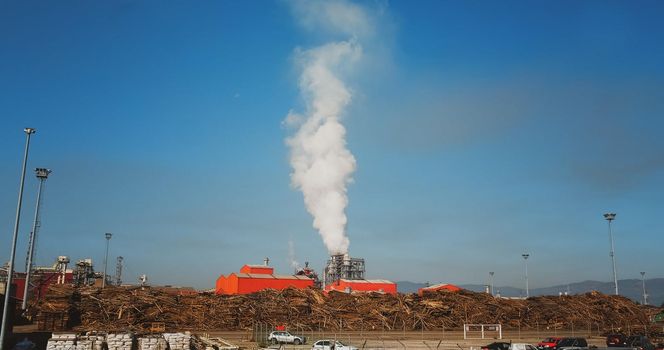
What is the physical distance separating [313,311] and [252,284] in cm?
2315

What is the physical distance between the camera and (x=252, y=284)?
82.8m

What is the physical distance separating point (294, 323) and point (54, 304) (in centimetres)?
2622

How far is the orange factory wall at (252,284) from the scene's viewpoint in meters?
82.1

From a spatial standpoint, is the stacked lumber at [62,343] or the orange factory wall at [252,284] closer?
the stacked lumber at [62,343]

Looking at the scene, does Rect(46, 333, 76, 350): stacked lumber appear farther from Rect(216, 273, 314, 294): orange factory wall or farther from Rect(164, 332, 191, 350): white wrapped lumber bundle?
Rect(216, 273, 314, 294): orange factory wall

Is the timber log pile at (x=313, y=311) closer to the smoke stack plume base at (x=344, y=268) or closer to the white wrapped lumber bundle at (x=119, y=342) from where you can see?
the white wrapped lumber bundle at (x=119, y=342)

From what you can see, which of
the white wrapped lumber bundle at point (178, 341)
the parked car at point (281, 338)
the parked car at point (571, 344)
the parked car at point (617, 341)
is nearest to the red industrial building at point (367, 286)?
the parked car at point (281, 338)

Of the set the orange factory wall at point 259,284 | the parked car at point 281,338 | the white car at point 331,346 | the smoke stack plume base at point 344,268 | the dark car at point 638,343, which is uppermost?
the smoke stack plume base at point 344,268

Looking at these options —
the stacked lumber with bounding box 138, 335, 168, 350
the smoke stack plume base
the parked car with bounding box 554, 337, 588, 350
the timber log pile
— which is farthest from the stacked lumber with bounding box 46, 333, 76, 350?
the smoke stack plume base

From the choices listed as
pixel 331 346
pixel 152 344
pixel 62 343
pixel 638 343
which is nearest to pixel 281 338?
pixel 331 346

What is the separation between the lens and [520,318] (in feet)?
220

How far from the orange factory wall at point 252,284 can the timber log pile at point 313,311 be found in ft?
53.5

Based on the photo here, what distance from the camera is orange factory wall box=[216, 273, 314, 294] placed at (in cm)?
8206

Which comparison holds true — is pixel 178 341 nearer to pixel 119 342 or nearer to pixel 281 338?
pixel 119 342
